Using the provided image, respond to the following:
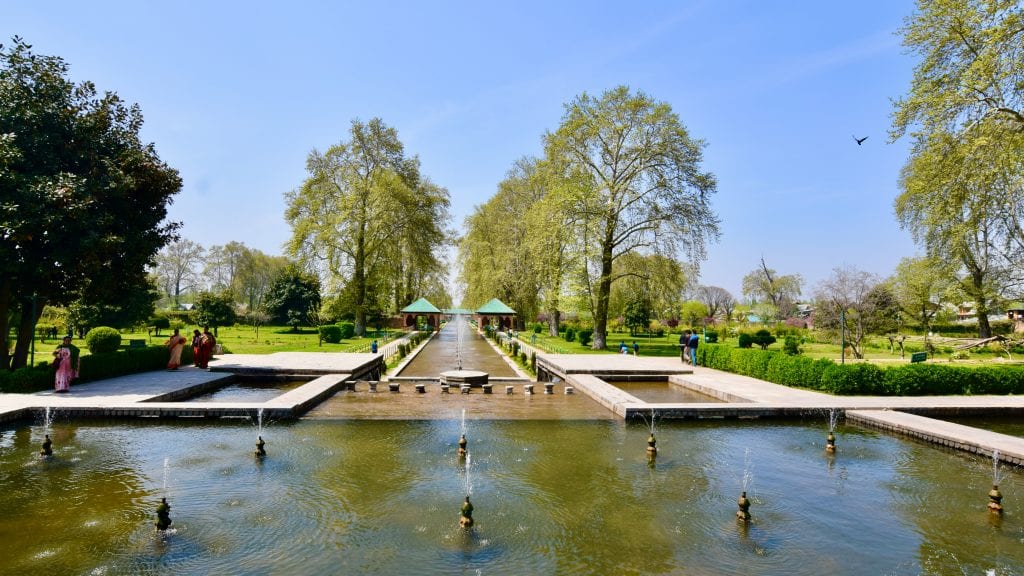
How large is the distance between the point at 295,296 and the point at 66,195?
3480 cm

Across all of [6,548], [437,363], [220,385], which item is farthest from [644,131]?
[6,548]

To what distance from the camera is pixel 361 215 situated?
128ft

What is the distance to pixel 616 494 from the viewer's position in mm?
7469

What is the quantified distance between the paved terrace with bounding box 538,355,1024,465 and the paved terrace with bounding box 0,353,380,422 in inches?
287

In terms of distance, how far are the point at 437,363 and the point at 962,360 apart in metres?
25.6

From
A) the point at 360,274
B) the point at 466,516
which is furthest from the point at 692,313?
the point at 466,516

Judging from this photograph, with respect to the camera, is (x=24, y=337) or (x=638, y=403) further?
(x=24, y=337)

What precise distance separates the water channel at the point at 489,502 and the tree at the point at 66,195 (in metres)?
5.50

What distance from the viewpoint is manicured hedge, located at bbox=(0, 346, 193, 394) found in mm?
13403

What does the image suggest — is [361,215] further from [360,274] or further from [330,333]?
[330,333]

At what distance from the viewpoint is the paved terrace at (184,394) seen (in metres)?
11.5

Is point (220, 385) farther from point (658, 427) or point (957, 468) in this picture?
point (957, 468)

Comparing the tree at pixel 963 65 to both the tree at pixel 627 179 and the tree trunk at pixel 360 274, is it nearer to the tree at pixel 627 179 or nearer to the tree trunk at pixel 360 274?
the tree at pixel 627 179

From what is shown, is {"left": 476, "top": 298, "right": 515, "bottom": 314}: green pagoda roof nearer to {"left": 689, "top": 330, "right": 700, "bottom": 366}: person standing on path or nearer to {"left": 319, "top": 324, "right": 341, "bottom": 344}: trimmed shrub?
{"left": 319, "top": 324, "right": 341, "bottom": 344}: trimmed shrub
